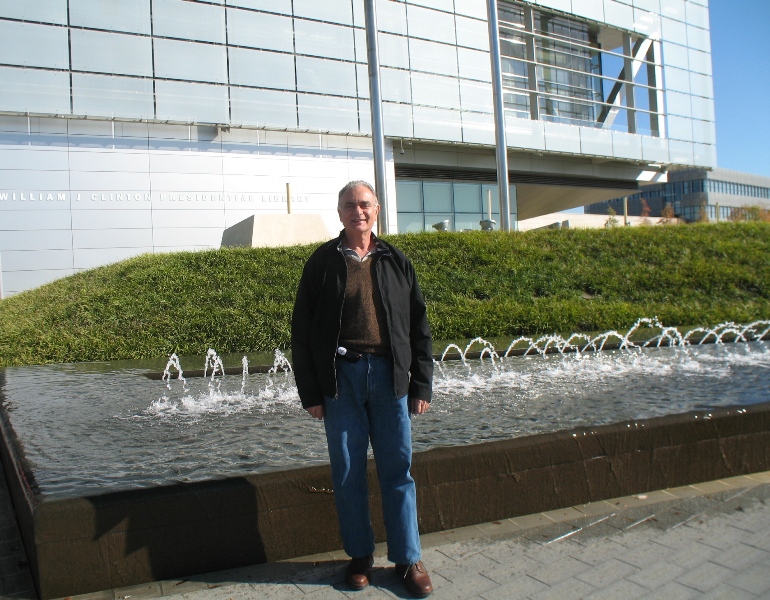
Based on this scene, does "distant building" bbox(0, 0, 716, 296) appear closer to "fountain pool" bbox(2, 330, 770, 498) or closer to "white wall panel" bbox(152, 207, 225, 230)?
"white wall panel" bbox(152, 207, 225, 230)

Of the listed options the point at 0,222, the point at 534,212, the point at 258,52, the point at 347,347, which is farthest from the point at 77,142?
the point at 534,212

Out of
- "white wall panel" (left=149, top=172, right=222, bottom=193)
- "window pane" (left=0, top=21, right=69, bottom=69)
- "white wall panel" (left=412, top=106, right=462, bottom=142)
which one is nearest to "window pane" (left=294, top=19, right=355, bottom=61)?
"white wall panel" (left=412, top=106, right=462, bottom=142)

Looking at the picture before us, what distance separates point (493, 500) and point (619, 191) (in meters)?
34.5

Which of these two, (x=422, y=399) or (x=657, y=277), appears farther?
(x=657, y=277)

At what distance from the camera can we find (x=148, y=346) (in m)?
11.1

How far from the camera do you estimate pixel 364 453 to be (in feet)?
9.86

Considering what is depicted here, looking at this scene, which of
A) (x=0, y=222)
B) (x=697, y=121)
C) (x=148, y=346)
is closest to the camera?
(x=148, y=346)

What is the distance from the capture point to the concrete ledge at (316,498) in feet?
9.42

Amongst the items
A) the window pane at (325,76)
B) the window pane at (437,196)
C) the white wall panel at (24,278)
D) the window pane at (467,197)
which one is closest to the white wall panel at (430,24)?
the window pane at (325,76)

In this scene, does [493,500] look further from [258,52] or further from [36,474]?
[258,52]

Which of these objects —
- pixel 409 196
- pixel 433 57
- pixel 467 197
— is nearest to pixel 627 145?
pixel 467 197

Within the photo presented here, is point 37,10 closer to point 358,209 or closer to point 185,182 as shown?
point 185,182

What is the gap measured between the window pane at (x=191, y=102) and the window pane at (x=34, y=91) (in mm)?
2713

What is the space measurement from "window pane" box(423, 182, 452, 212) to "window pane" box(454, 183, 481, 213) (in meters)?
0.45
